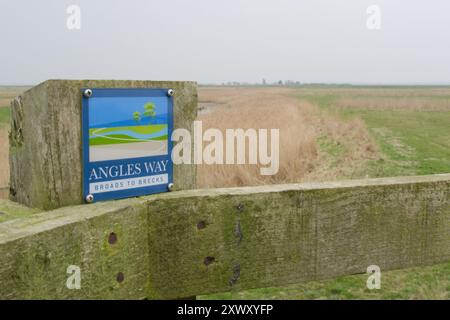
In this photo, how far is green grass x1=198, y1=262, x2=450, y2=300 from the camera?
3.96 m

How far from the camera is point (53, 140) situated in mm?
1681

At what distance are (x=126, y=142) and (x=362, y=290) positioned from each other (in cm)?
290

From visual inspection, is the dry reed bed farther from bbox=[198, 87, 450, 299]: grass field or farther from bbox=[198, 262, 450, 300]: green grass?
bbox=[198, 262, 450, 300]: green grass

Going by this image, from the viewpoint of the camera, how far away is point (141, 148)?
1.85 metres

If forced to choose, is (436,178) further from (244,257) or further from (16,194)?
(16,194)

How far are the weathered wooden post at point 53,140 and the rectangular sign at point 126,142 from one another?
24 mm

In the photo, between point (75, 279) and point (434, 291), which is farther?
point (434, 291)

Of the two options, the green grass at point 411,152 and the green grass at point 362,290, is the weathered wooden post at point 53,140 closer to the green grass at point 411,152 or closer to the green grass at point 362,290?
the green grass at point 362,290

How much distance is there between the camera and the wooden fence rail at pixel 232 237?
1.57m

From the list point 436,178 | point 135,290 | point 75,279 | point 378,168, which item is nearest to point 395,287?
point 436,178

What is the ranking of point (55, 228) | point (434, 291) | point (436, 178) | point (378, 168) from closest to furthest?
point (55, 228)
point (436, 178)
point (434, 291)
point (378, 168)

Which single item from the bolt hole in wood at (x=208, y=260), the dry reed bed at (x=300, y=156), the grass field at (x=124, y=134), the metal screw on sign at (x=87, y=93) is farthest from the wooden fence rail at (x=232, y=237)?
the dry reed bed at (x=300, y=156)

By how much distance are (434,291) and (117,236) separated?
3.19 m

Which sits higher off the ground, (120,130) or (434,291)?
(120,130)
